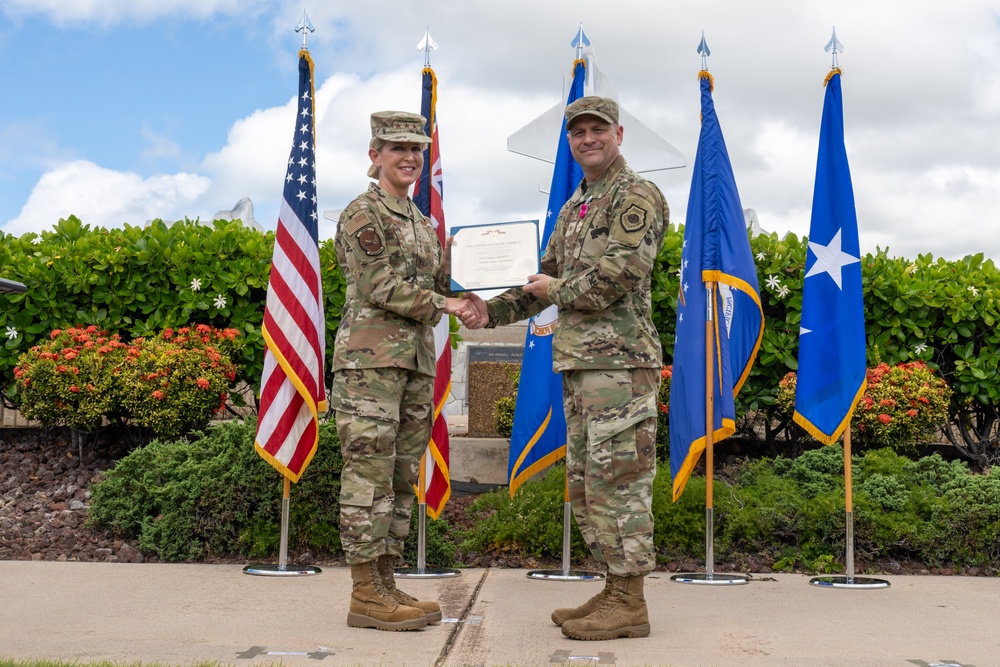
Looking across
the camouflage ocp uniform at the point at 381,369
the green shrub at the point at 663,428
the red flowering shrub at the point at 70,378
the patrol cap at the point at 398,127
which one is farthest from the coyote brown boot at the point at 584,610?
the red flowering shrub at the point at 70,378

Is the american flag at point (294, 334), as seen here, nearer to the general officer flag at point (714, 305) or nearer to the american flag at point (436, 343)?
the american flag at point (436, 343)

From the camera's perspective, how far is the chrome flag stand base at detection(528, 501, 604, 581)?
5.46 metres

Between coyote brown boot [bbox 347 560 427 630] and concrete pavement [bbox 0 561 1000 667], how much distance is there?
0.06 meters

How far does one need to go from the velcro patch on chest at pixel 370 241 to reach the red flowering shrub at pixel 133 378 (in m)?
3.21

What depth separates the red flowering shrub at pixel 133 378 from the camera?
704 cm

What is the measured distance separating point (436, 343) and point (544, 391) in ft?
2.34

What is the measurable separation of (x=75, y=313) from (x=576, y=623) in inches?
219

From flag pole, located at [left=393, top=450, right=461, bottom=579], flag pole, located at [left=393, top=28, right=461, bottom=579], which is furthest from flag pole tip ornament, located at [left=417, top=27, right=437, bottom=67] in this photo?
flag pole, located at [left=393, top=450, right=461, bottom=579]

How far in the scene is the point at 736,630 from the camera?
166 inches

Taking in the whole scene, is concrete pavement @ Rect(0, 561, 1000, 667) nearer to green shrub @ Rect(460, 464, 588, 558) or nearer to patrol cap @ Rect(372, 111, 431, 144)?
green shrub @ Rect(460, 464, 588, 558)

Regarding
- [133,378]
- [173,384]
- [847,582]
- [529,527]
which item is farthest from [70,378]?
[847,582]

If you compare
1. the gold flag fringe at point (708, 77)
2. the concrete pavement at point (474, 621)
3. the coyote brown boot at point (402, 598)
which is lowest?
the concrete pavement at point (474, 621)

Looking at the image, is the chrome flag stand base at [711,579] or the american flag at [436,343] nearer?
the chrome flag stand base at [711,579]

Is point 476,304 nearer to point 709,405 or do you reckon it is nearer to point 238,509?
point 709,405
